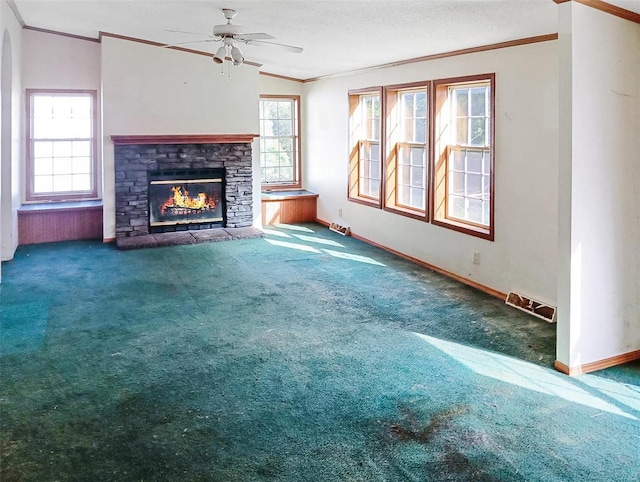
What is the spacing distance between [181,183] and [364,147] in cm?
269

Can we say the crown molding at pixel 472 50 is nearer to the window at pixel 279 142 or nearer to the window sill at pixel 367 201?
the window sill at pixel 367 201

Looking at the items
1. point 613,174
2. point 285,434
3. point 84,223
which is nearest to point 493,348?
point 613,174

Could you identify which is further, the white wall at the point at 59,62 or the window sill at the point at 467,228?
the white wall at the point at 59,62

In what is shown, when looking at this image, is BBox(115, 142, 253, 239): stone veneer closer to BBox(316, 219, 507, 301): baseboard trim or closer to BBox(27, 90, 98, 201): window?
BBox(27, 90, 98, 201): window

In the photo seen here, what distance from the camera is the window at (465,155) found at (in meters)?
5.47

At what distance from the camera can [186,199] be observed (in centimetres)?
816

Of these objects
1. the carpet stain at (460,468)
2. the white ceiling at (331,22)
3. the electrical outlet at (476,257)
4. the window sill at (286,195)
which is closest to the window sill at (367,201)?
the window sill at (286,195)

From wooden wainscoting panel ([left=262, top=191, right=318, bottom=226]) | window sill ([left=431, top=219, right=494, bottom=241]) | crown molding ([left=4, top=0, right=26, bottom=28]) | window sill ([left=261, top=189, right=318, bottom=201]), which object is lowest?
window sill ([left=431, top=219, right=494, bottom=241])

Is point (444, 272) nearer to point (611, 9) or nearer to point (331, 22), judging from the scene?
point (331, 22)

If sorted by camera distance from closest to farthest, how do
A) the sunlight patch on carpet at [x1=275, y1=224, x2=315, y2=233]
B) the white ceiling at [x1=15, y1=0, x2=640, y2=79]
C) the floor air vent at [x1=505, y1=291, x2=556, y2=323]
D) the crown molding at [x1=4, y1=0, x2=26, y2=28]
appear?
the white ceiling at [x1=15, y1=0, x2=640, y2=79] < the floor air vent at [x1=505, y1=291, x2=556, y2=323] < the crown molding at [x1=4, y1=0, x2=26, y2=28] < the sunlight patch on carpet at [x1=275, y1=224, x2=315, y2=233]

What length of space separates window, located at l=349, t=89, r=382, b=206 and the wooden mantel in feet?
4.99

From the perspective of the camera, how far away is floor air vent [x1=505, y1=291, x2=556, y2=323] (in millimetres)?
4543

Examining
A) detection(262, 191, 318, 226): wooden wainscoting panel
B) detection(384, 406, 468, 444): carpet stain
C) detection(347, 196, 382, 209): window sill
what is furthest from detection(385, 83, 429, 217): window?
detection(384, 406, 468, 444): carpet stain

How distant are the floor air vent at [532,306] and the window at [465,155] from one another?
0.68 metres
